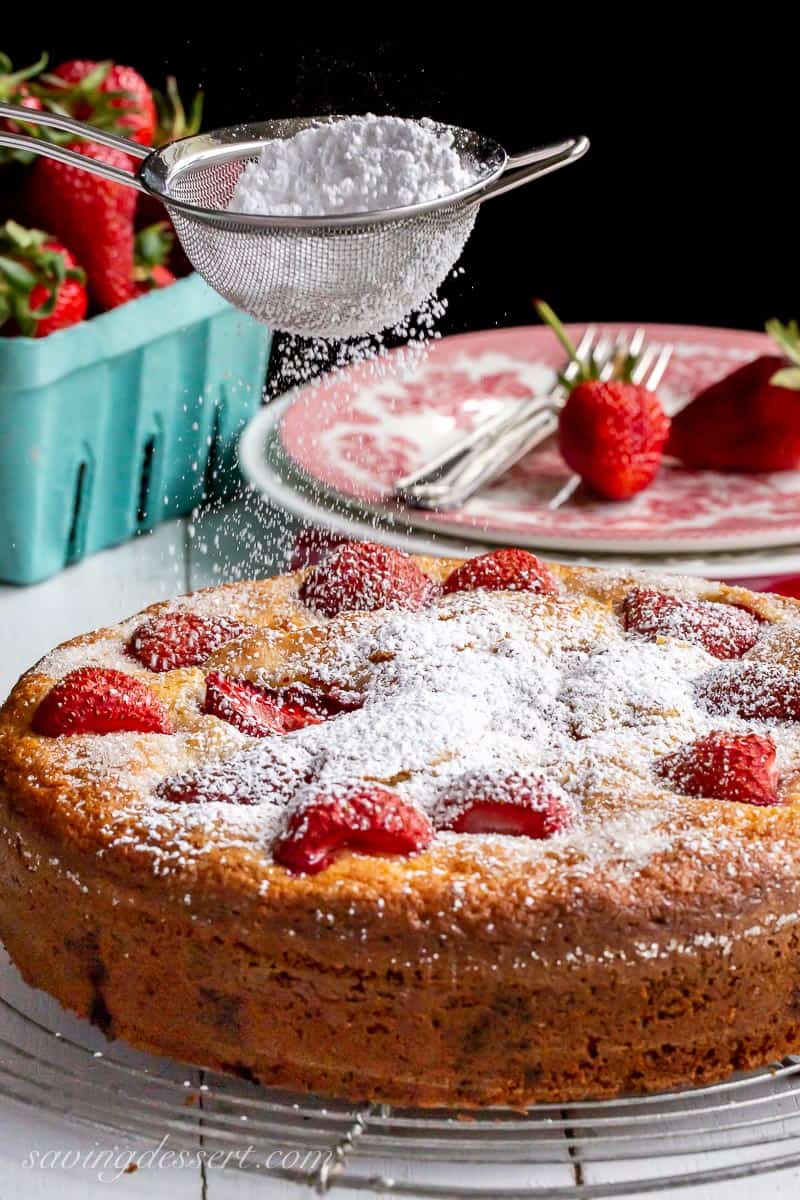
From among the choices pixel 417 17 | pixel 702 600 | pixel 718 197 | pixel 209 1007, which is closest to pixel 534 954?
pixel 209 1007

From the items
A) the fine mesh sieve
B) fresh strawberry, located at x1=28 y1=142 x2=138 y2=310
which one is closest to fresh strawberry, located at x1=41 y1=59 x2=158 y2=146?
fresh strawberry, located at x1=28 y1=142 x2=138 y2=310

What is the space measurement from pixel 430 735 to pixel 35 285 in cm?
122

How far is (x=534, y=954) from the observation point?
1.68m

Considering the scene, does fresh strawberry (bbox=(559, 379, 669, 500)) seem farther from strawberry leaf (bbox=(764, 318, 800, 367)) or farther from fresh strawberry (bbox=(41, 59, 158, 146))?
fresh strawberry (bbox=(41, 59, 158, 146))

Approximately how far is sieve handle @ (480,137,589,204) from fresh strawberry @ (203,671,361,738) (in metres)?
0.71

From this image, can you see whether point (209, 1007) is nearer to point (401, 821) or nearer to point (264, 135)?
point (401, 821)

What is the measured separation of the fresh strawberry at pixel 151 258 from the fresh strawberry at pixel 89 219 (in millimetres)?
84

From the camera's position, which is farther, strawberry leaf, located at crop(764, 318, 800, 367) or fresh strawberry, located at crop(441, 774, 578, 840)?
strawberry leaf, located at crop(764, 318, 800, 367)

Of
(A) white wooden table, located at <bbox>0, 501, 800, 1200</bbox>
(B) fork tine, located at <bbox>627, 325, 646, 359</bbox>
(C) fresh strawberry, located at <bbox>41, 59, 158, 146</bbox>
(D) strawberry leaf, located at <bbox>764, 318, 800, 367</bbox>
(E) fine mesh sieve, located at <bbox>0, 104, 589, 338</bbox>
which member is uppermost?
(E) fine mesh sieve, located at <bbox>0, 104, 589, 338</bbox>

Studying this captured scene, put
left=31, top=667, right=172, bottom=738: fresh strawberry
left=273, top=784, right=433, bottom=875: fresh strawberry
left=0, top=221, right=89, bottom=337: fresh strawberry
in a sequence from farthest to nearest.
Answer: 1. left=0, top=221, right=89, bottom=337: fresh strawberry
2. left=31, top=667, right=172, bottom=738: fresh strawberry
3. left=273, top=784, right=433, bottom=875: fresh strawberry

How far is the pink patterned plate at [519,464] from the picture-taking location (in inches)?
111

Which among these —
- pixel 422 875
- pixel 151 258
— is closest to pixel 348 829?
pixel 422 875

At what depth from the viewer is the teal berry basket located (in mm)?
2814

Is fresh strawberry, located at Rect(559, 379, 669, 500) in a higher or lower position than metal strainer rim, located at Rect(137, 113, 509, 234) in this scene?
lower
